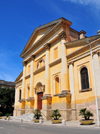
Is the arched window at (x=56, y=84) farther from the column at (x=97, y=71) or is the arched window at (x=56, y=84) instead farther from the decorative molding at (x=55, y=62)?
the column at (x=97, y=71)

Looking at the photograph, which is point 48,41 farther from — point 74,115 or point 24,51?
point 74,115

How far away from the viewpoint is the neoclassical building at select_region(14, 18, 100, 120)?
1772 centimetres

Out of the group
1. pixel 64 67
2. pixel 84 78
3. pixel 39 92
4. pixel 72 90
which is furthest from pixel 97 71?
pixel 39 92

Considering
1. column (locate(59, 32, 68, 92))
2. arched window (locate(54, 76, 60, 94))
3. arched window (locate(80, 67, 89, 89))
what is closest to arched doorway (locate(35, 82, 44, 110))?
arched window (locate(54, 76, 60, 94))

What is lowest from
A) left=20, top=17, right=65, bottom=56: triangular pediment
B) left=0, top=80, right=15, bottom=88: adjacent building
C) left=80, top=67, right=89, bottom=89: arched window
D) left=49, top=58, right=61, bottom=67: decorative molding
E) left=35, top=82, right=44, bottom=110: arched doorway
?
left=35, top=82, right=44, bottom=110: arched doorway

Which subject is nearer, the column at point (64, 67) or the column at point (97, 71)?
the column at point (97, 71)

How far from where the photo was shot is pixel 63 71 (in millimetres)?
20922

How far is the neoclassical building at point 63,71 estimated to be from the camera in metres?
17.7

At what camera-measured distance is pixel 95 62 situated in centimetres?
1717

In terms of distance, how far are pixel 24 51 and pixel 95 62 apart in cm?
2193

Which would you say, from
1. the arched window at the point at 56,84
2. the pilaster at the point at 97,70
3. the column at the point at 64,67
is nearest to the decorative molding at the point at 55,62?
the column at the point at 64,67

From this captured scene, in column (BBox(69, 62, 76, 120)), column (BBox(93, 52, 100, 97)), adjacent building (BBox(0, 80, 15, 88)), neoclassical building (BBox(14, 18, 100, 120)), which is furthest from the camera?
adjacent building (BBox(0, 80, 15, 88))

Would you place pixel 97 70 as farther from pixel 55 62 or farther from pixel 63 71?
pixel 55 62

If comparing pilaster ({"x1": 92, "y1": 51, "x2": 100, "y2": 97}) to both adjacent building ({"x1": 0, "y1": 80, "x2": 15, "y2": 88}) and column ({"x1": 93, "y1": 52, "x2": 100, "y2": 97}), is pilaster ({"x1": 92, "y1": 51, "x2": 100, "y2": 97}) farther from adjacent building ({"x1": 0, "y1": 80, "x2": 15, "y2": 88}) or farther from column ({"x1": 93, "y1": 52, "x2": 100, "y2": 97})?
adjacent building ({"x1": 0, "y1": 80, "x2": 15, "y2": 88})
